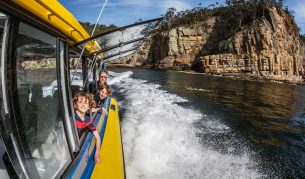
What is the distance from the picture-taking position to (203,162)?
5547 mm

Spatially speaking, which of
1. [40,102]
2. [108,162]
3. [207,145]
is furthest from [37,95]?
[207,145]

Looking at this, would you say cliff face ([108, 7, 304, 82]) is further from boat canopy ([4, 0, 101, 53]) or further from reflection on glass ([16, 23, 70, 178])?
reflection on glass ([16, 23, 70, 178])

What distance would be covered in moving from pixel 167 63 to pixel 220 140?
54.2m

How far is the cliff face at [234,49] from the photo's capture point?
50.1m

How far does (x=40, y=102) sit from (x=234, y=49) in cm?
5390

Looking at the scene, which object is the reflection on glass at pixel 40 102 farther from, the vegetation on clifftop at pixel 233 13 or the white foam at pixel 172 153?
the vegetation on clifftop at pixel 233 13

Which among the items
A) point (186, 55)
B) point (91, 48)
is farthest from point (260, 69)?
point (91, 48)

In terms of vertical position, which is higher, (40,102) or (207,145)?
(40,102)

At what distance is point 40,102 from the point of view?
2307 millimetres

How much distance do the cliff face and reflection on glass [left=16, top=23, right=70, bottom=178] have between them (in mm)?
48149

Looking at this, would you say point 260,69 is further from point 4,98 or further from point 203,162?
point 4,98

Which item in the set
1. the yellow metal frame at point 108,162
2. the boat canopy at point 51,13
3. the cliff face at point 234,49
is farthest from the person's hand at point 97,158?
the cliff face at point 234,49

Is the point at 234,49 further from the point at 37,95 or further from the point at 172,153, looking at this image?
the point at 37,95

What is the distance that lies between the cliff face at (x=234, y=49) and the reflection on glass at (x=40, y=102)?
48.1 meters
